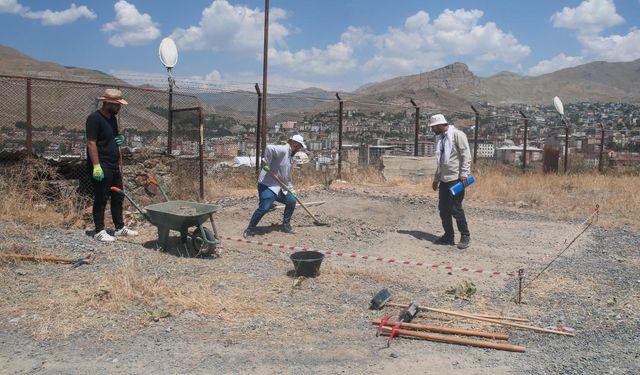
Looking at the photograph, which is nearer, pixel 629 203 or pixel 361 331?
pixel 361 331

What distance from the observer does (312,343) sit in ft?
14.3

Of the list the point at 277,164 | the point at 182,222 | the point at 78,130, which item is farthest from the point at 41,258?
the point at 78,130

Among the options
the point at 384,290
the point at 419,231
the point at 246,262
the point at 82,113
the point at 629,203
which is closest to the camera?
the point at 384,290

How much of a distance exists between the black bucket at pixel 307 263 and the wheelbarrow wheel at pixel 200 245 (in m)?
1.15

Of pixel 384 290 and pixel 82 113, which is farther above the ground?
Answer: pixel 82 113

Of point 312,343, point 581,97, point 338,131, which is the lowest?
point 312,343

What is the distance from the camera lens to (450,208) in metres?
7.93

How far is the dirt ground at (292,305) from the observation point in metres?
4.04

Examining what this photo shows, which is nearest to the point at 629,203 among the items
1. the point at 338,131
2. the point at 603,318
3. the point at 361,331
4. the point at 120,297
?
the point at 338,131

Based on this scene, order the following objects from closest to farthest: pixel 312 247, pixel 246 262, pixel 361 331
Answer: pixel 361 331 < pixel 246 262 < pixel 312 247

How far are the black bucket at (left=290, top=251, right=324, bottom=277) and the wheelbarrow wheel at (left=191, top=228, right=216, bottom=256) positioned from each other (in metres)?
1.15

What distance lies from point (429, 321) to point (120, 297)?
2717mm

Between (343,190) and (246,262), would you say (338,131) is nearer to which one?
(343,190)

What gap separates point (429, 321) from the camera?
4.87 m
